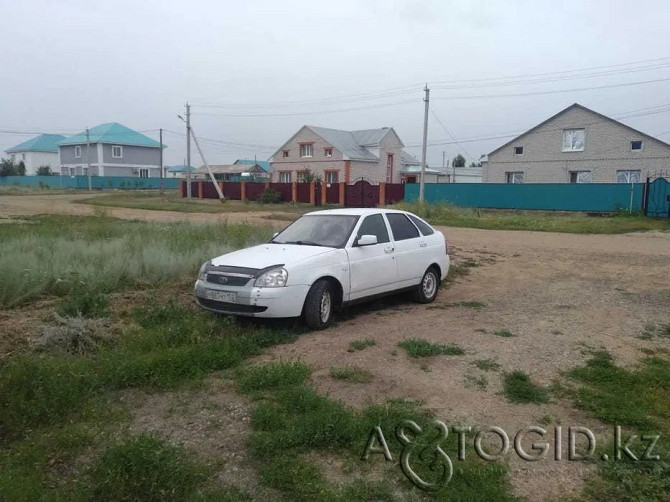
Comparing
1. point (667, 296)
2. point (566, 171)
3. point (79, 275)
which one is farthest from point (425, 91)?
point (79, 275)

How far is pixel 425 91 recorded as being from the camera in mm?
30656

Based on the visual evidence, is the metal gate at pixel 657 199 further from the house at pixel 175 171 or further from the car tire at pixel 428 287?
the house at pixel 175 171

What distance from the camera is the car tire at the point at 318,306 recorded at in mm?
6758

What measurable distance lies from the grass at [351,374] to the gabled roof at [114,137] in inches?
2907

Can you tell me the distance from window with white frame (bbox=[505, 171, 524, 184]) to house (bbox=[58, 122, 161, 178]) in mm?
50201

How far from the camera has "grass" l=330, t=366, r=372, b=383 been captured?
513cm

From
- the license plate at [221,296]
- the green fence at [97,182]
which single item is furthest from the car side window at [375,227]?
the green fence at [97,182]

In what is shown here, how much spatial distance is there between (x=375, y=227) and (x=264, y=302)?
2378mm

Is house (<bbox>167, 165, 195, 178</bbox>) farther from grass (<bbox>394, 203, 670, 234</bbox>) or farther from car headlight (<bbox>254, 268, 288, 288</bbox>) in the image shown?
car headlight (<bbox>254, 268, 288, 288</bbox>)

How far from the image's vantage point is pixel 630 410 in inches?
174

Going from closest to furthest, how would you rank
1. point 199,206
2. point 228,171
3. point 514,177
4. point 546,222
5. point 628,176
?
point 546,222
point 199,206
point 628,176
point 514,177
point 228,171

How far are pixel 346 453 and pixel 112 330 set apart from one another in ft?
12.0

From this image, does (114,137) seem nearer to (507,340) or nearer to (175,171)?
(175,171)

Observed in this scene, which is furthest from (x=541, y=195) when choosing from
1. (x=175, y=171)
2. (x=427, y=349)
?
(x=175, y=171)
